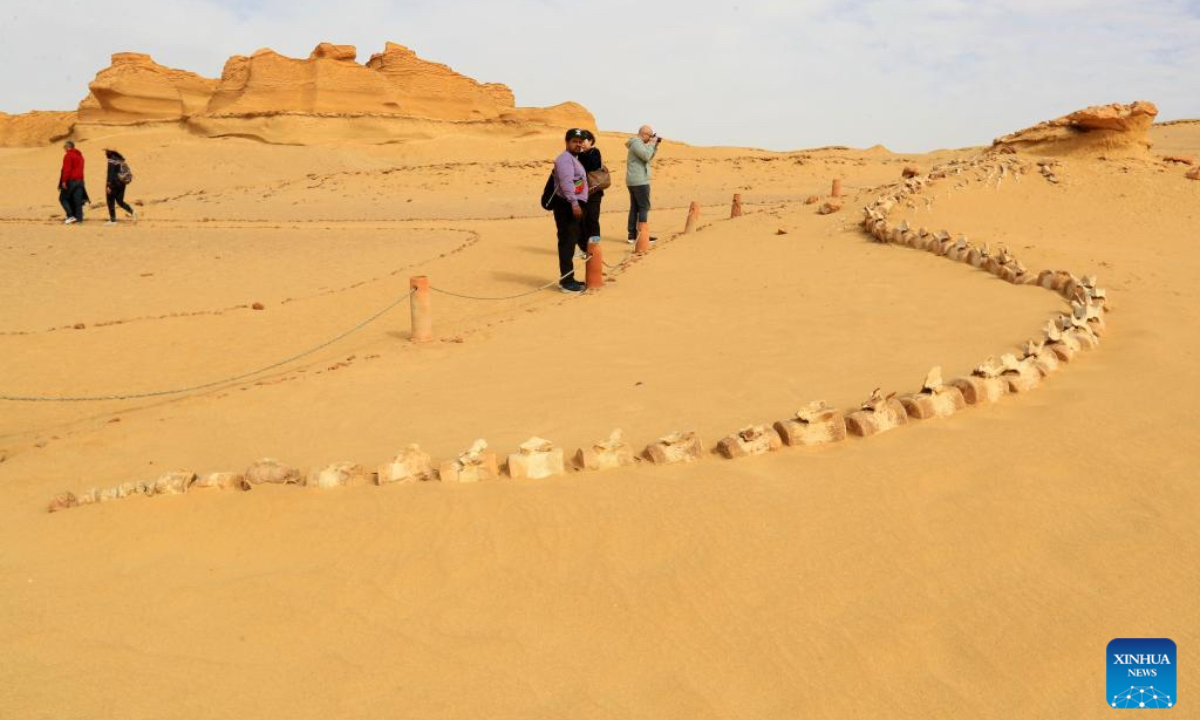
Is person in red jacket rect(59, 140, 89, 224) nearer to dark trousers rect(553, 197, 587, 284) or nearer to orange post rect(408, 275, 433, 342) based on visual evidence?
dark trousers rect(553, 197, 587, 284)

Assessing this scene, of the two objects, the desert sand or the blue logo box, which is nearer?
the blue logo box

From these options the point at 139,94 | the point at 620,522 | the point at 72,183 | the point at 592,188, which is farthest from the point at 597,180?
the point at 139,94

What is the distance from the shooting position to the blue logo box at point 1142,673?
2346 millimetres

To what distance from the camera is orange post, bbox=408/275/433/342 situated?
7.62 meters

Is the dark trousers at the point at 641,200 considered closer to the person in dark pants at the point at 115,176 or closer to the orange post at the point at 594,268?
the orange post at the point at 594,268

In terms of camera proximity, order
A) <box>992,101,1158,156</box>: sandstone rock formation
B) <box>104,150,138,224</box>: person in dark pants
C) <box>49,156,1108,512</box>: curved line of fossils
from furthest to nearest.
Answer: <box>104,150,138,224</box>: person in dark pants → <box>992,101,1158,156</box>: sandstone rock formation → <box>49,156,1108,512</box>: curved line of fossils

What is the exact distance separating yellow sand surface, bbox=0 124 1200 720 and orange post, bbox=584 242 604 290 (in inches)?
28.2

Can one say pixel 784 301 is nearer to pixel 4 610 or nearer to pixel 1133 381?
pixel 1133 381

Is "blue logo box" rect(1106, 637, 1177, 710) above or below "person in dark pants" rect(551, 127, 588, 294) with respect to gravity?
below

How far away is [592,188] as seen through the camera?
10336mm

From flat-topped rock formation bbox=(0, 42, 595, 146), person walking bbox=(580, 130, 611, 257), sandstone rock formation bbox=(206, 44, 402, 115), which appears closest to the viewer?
person walking bbox=(580, 130, 611, 257)

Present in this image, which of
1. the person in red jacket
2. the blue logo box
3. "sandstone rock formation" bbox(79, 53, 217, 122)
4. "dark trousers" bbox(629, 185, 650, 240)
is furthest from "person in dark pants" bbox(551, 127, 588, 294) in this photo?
"sandstone rock formation" bbox(79, 53, 217, 122)

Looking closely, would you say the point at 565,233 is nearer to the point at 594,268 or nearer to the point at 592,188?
the point at 594,268

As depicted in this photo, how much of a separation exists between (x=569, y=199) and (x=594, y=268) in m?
0.83
